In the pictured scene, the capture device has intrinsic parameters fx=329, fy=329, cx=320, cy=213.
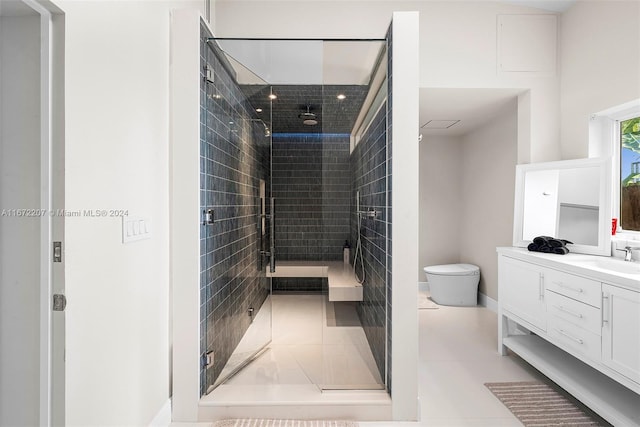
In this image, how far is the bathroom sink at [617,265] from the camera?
212cm

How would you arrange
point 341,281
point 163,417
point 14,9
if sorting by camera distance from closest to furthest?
1. point 14,9
2. point 163,417
3. point 341,281

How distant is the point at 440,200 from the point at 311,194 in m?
2.97

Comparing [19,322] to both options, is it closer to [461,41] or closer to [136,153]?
[136,153]

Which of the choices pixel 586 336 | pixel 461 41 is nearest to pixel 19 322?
pixel 586 336

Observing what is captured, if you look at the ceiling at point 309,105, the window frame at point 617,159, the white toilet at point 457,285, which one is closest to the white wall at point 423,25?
the ceiling at point 309,105

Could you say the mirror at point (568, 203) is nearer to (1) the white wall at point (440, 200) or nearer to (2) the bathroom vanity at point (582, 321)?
(2) the bathroom vanity at point (582, 321)

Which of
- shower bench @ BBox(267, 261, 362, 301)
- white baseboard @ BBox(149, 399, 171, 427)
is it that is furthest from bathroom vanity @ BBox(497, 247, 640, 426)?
white baseboard @ BBox(149, 399, 171, 427)

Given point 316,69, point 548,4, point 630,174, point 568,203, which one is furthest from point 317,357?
point 548,4

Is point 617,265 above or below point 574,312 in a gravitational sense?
above

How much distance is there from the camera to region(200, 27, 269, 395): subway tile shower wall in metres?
2.07

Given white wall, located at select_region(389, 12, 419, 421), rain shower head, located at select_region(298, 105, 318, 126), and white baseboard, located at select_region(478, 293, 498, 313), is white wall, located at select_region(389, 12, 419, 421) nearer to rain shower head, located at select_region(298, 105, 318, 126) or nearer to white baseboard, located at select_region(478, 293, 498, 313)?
rain shower head, located at select_region(298, 105, 318, 126)

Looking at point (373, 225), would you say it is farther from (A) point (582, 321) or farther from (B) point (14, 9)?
(B) point (14, 9)

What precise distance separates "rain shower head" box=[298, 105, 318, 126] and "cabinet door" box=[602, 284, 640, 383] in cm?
224

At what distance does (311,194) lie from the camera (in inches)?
107
